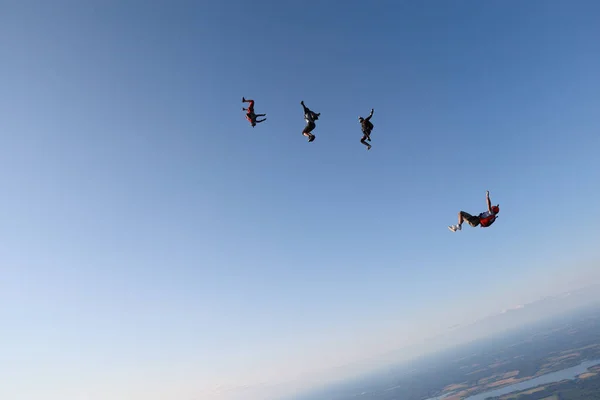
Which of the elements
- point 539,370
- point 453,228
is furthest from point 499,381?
point 453,228

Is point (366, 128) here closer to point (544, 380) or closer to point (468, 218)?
point (468, 218)

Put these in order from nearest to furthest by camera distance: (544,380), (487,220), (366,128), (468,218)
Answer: (487,220) < (468,218) < (366,128) < (544,380)

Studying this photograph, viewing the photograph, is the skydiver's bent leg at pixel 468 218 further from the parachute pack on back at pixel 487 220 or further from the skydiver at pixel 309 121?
the skydiver at pixel 309 121

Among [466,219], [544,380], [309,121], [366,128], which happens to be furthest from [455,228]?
[544,380]

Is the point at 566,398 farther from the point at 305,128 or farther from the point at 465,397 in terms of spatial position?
the point at 305,128

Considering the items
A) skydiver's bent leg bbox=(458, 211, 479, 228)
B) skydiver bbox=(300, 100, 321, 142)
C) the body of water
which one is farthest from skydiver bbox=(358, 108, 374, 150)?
the body of water

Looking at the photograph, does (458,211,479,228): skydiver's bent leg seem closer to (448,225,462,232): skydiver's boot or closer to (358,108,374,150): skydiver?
(448,225,462,232): skydiver's boot

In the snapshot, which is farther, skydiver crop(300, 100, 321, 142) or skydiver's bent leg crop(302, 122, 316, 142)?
skydiver's bent leg crop(302, 122, 316, 142)

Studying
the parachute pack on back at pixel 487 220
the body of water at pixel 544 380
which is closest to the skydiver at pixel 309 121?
the parachute pack on back at pixel 487 220

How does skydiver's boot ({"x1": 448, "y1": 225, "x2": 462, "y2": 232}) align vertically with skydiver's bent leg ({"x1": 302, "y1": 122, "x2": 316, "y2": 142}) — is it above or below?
below
